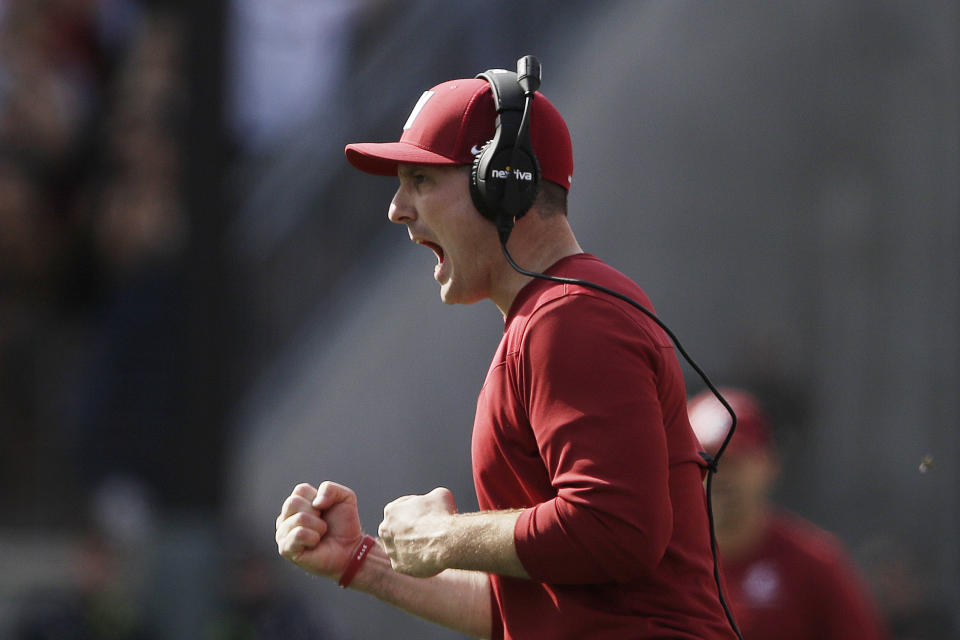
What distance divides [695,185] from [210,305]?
3548 mm

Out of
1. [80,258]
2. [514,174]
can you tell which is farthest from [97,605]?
[514,174]

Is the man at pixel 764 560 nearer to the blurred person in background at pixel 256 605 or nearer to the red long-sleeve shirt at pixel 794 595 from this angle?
the red long-sleeve shirt at pixel 794 595

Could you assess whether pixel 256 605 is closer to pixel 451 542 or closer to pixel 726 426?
pixel 726 426

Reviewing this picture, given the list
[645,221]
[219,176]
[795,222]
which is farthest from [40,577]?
[795,222]

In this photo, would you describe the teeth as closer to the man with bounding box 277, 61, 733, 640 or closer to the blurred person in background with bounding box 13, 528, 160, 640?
the man with bounding box 277, 61, 733, 640

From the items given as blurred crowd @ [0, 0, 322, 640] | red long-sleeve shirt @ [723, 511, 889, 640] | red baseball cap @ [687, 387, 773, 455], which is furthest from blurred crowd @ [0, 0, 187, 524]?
red long-sleeve shirt @ [723, 511, 889, 640]

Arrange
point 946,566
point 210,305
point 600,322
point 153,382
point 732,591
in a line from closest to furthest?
1. point 600,322
2. point 732,591
3. point 210,305
4. point 153,382
5. point 946,566

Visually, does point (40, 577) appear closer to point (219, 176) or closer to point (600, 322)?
point (219, 176)

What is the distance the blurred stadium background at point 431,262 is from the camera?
25.6 ft

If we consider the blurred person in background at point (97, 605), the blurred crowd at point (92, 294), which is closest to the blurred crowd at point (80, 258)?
the blurred crowd at point (92, 294)

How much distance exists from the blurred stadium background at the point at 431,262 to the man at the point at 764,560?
295 centimetres

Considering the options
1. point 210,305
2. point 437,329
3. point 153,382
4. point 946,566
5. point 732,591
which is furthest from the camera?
point 437,329

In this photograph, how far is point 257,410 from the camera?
916cm

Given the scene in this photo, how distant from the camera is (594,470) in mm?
2361
